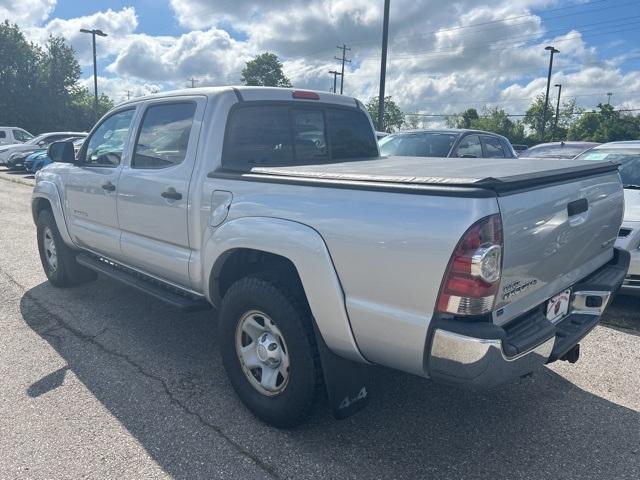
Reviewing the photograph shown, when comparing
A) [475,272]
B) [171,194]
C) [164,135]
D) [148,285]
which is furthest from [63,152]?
[475,272]

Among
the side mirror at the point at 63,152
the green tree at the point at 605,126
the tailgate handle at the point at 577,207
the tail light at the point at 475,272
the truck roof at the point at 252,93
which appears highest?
the green tree at the point at 605,126

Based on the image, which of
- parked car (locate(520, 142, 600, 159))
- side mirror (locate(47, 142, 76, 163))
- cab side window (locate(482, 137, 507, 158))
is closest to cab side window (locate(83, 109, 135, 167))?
side mirror (locate(47, 142, 76, 163))

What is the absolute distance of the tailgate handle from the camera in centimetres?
260

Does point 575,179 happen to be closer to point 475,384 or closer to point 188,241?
point 475,384

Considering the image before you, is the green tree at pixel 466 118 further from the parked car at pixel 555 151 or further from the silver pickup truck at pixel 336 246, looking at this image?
the silver pickup truck at pixel 336 246

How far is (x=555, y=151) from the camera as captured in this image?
10.2m

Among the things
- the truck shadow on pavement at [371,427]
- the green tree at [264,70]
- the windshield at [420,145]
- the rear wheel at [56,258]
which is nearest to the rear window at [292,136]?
the truck shadow on pavement at [371,427]

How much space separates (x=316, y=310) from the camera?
8.45 feet

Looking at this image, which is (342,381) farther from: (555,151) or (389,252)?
(555,151)

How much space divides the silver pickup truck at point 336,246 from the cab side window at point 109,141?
0.04 m

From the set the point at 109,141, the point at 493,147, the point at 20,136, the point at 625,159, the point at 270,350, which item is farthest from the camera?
the point at 20,136

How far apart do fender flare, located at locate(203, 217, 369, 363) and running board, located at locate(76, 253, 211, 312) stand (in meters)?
0.88

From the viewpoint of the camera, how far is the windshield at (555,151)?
9.97 meters

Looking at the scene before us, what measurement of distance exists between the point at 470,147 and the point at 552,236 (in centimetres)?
590
